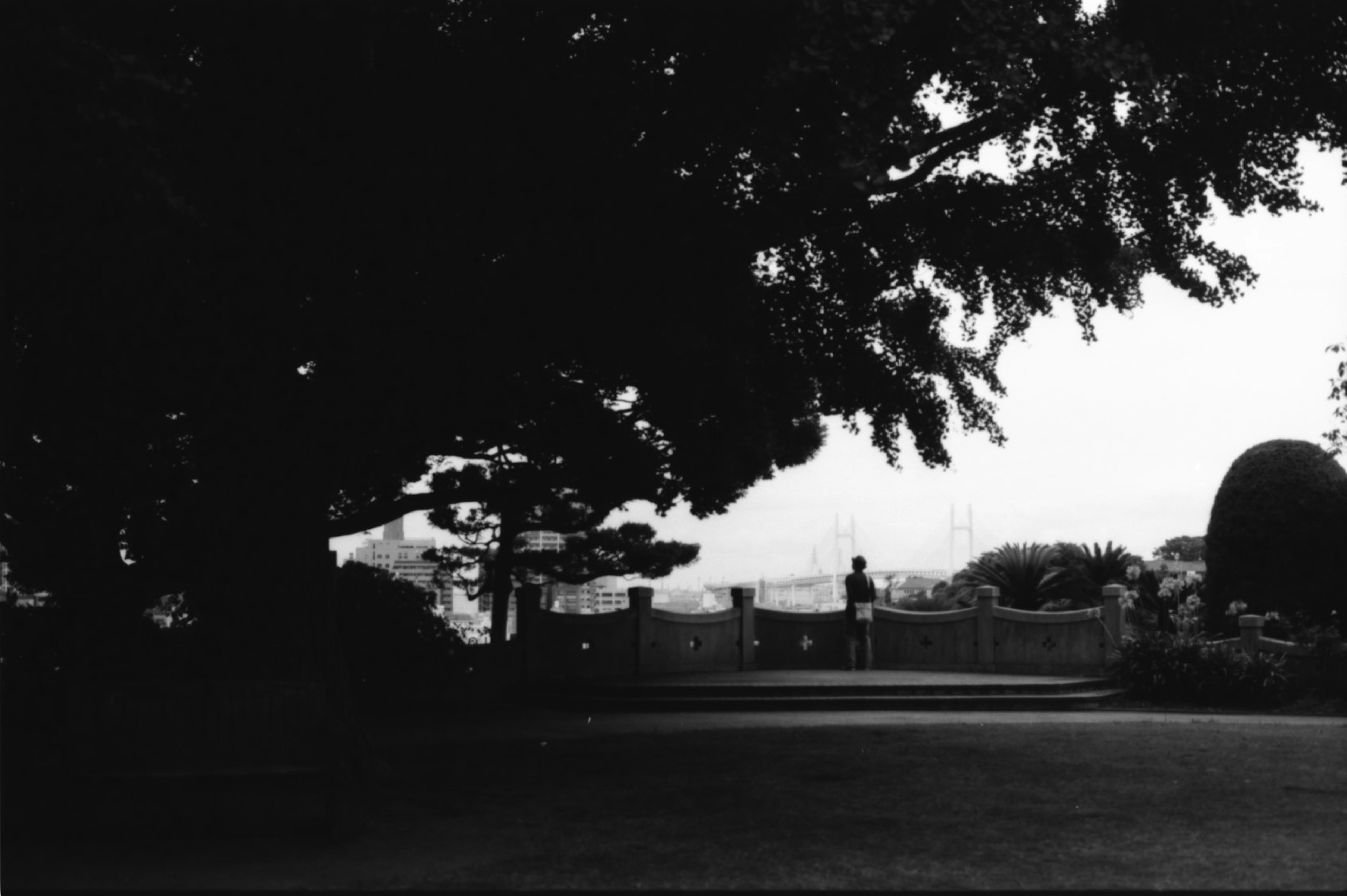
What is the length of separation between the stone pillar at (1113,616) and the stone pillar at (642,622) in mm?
7678

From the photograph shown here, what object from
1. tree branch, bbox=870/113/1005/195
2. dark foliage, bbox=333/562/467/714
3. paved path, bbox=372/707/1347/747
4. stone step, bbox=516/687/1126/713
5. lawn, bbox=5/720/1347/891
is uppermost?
tree branch, bbox=870/113/1005/195

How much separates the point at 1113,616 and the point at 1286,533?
3.69 metres

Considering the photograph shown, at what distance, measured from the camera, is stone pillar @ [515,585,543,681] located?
73.6 ft

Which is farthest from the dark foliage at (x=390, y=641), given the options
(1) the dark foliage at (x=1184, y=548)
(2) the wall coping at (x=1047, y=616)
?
(1) the dark foliage at (x=1184, y=548)

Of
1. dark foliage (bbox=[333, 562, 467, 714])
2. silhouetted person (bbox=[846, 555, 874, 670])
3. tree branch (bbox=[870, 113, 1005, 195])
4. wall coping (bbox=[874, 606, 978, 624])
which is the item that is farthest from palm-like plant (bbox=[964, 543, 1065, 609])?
tree branch (bbox=[870, 113, 1005, 195])

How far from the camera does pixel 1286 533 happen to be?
78.8 ft

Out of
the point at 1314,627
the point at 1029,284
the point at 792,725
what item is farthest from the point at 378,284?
the point at 1314,627

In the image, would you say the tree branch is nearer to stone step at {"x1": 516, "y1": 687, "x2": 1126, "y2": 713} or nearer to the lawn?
the lawn

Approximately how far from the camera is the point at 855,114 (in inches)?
368

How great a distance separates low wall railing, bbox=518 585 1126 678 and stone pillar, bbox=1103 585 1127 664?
0.06ft

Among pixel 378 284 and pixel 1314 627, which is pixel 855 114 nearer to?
pixel 378 284

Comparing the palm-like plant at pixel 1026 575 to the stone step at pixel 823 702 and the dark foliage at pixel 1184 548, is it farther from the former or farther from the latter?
the dark foliage at pixel 1184 548

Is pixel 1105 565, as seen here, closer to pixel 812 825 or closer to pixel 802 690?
pixel 802 690

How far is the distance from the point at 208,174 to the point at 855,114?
4548mm
